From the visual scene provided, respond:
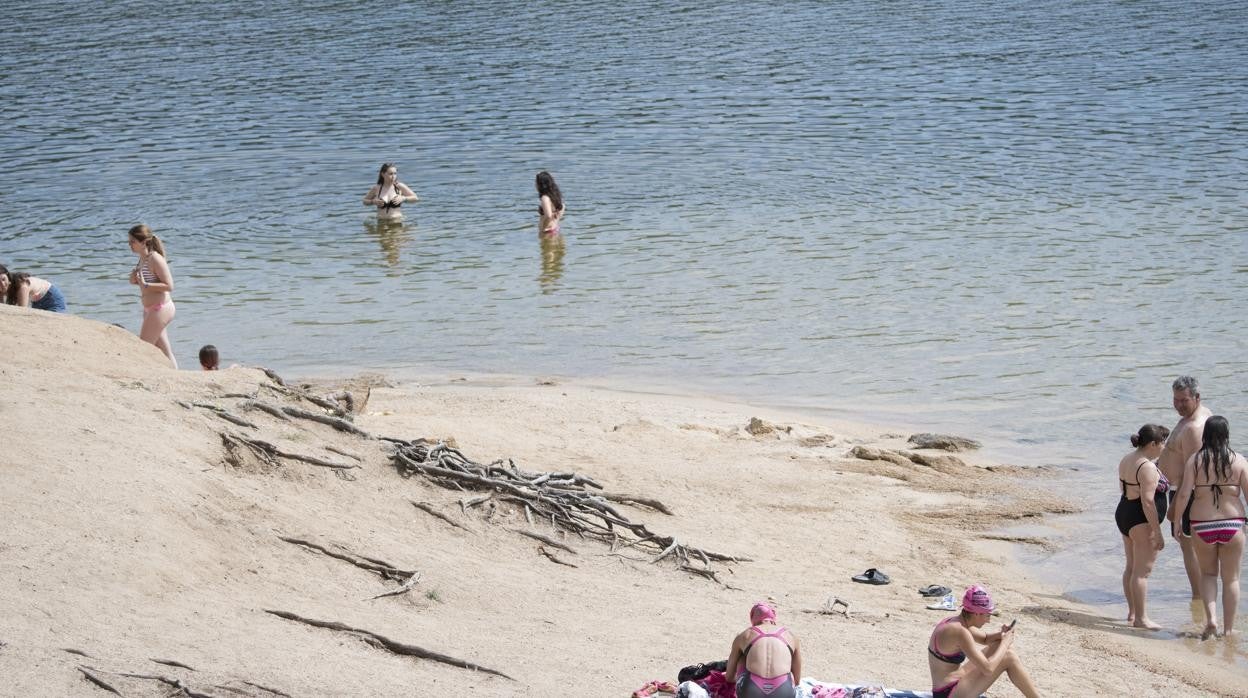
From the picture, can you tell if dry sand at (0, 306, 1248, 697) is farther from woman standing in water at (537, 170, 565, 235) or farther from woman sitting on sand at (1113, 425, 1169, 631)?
woman standing in water at (537, 170, 565, 235)

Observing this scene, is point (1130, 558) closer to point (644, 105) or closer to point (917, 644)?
point (917, 644)

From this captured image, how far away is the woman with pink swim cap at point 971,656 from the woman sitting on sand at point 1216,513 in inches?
94.6

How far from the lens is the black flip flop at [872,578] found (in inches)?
391

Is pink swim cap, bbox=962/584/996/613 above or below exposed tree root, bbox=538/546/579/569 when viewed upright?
above

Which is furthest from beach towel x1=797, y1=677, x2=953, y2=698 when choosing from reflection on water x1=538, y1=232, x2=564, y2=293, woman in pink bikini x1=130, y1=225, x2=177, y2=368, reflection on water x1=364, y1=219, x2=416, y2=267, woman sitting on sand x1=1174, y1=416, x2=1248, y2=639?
reflection on water x1=364, y1=219, x2=416, y2=267

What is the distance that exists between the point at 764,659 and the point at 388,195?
16.0 metres

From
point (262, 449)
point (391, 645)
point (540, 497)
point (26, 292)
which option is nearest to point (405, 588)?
point (391, 645)

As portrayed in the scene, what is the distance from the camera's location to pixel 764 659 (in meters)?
7.34

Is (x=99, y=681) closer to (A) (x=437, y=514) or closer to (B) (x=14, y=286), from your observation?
(A) (x=437, y=514)

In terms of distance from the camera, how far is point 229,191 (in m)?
24.3

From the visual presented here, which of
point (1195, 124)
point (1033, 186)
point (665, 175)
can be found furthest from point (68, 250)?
point (1195, 124)

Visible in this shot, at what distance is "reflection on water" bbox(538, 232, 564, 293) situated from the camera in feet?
61.5

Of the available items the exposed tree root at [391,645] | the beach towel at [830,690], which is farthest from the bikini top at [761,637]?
the exposed tree root at [391,645]

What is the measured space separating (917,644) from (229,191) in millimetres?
18467
